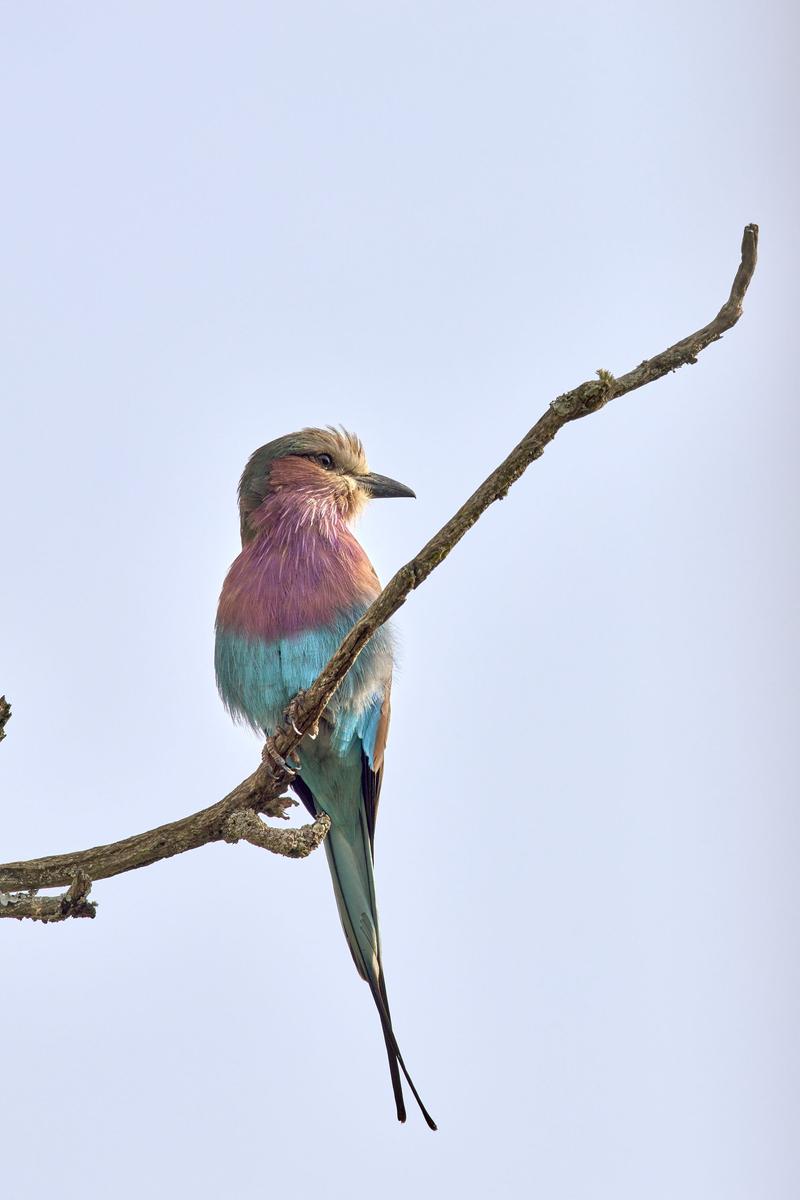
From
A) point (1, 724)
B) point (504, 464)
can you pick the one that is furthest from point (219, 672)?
point (504, 464)

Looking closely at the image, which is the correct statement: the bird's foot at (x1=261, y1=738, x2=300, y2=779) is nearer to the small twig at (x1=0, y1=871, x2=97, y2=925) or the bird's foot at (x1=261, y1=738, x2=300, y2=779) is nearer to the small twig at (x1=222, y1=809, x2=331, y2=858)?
the small twig at (x1=222, y1=809, x2=331, y2=858)

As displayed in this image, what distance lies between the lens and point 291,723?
3984 mm

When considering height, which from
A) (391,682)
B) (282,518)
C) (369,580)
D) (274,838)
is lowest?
(274,838)

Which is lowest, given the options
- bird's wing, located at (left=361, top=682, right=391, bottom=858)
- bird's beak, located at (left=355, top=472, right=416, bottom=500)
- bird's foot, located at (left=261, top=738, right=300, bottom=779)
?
bird's foot, located at (left=261, top=738, right=300, bottom=779)

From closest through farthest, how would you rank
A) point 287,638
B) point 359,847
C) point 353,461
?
point 287,638 < point 359,847 < point 353,461

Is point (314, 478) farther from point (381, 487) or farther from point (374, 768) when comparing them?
point (374, 768)

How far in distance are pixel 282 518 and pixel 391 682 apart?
774mm

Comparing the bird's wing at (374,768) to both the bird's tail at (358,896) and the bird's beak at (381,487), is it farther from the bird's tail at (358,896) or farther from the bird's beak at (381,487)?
the bird's beak at (381,487)

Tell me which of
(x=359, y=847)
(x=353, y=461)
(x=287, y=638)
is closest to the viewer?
(x=287, y=638)

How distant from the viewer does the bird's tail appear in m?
4.94

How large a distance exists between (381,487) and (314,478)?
1.11 feet

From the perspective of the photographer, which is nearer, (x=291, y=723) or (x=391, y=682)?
(x=291, y=723)

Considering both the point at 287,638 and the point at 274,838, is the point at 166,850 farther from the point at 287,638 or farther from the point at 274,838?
the point at 287,638

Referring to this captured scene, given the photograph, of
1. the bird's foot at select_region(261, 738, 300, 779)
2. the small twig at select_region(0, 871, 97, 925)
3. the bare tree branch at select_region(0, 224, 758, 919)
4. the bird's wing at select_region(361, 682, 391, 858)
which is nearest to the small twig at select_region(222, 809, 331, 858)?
the bare tree branch at select_region(0, 224, 758, 919)
